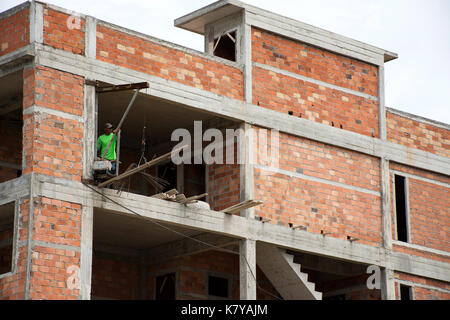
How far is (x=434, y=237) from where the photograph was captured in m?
29.3

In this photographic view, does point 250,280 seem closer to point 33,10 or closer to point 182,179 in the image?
point 182,179

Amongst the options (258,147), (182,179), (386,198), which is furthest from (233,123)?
(386,198)

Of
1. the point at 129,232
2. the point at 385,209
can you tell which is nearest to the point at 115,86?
the point at 129,232

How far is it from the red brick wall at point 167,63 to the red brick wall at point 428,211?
5.70 m

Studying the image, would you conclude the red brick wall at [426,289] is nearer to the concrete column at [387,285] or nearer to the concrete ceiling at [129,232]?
the concrete column at [387,285]

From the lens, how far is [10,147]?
25984 mm

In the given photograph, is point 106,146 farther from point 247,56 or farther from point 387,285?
point 387,285

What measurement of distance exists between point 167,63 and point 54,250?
5.46 meters

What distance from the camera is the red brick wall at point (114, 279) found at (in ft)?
90.3

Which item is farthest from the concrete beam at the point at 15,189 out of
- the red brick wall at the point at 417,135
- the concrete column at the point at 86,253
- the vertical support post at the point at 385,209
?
the red brick wall at the point at 417,135

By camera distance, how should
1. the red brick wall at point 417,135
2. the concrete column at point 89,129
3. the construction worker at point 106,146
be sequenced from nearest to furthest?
the concrete column at point 89,129 < the construction worker at point 106,146 < the red brick wall at point 417,135

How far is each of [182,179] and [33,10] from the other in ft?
23.3

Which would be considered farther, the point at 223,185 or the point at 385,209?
the point at 385,209

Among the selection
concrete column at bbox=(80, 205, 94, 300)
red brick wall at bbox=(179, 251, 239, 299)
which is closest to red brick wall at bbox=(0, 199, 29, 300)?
concrete column at bbox=(80, 205, 94, 300)
